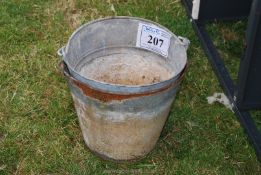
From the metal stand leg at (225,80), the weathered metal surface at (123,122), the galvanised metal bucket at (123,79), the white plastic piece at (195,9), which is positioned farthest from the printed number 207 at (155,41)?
the white plastic piece at (195,9)

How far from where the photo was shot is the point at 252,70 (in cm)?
271

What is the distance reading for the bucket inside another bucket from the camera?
119 inches

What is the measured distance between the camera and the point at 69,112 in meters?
3.24

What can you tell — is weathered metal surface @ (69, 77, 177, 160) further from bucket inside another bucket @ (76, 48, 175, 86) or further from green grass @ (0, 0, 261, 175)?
bucket inside another bucket @ (76, 48, 175, 86)

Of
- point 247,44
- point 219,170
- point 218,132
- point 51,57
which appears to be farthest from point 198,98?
point 51,57

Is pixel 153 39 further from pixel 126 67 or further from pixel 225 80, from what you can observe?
pixel 225 80

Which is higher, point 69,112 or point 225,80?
point 225,80

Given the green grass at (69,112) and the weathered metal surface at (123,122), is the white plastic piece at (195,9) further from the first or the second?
the weathered metal surface at (123,122)

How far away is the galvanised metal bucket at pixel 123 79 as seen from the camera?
2516 millimetres

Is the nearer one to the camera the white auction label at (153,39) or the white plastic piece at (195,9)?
the white auction label at (153,39)

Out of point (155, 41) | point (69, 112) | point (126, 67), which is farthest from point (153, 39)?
point (69, 112)

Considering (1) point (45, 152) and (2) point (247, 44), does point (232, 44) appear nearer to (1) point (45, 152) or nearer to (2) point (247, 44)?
(2) point (247, 44)

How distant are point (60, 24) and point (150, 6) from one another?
78 cm

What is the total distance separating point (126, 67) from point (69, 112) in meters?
0.48
